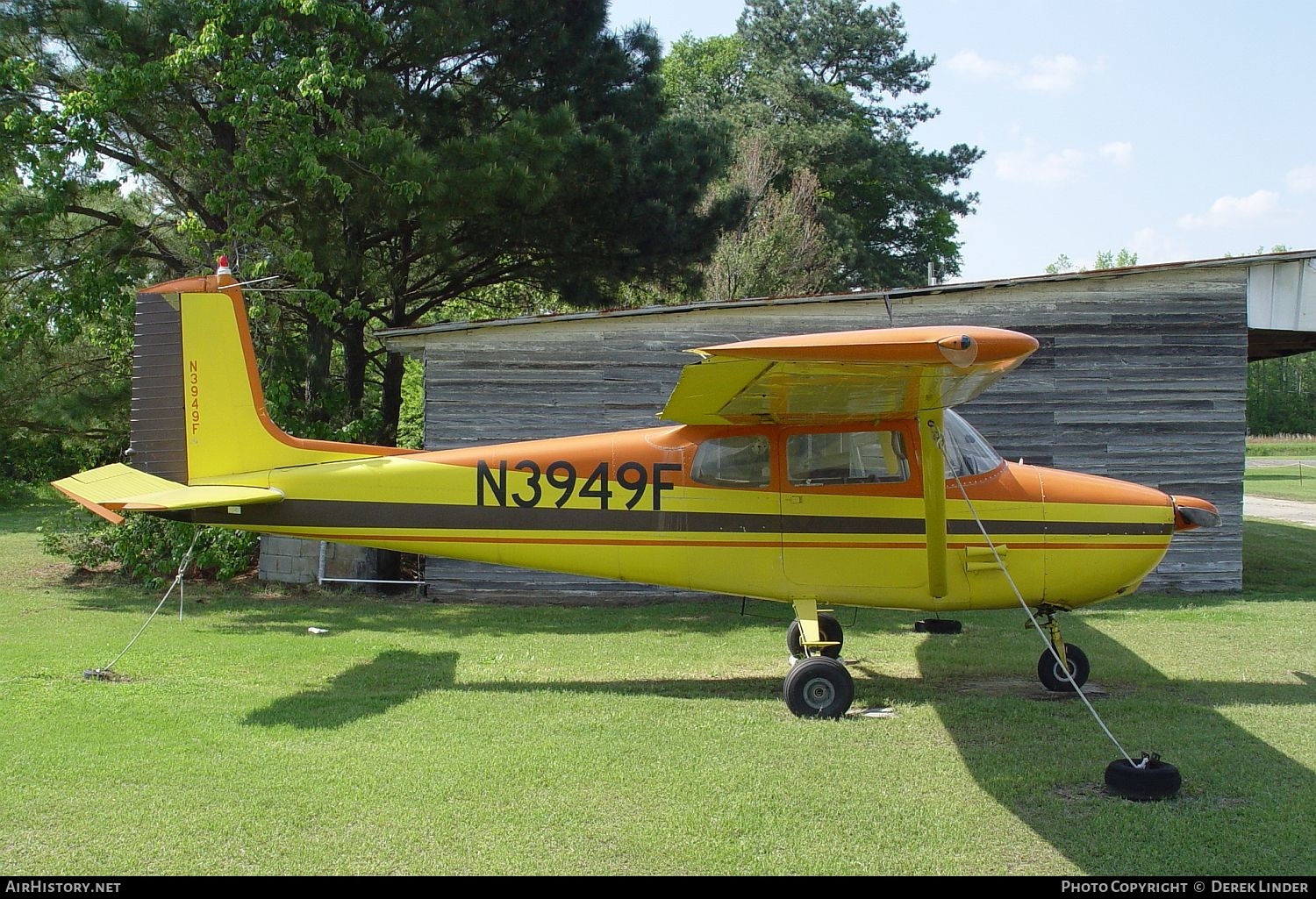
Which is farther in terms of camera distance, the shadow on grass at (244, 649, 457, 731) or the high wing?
the shadow on grass at (244, 649, 457, 731)

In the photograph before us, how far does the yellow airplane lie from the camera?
7.17 m

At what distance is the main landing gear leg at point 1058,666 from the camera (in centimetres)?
725

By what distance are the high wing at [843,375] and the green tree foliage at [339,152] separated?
20.9ft

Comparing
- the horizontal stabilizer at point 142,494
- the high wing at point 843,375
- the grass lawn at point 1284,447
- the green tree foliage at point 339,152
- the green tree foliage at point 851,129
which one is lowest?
the grass lawn at point 1284,447

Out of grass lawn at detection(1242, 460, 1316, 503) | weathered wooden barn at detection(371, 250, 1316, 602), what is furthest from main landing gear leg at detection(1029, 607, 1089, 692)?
grass lawn at detection(1242, 460, 1316, 503)

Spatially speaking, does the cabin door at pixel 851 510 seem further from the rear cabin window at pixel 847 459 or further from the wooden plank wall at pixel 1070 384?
the wooden plank wall at pixel 1070 384

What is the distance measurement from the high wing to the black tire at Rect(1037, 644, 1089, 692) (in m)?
2.08

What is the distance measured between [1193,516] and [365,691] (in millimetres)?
6216

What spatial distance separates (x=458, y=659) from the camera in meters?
8.37

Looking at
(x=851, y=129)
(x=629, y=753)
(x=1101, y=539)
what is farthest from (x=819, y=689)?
(x=851, y=129)

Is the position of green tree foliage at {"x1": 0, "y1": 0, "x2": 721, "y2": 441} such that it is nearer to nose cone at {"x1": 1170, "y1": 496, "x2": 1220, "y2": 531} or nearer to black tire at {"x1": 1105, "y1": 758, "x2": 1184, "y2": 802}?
nose cone at {"x1": 1170, "y1": 496, "x2": 1220, "y2": 531}

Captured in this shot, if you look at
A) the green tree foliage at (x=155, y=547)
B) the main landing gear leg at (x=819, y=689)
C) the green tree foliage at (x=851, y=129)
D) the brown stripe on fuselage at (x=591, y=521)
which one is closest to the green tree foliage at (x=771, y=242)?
the green tree foliage at (x=851, y=129)

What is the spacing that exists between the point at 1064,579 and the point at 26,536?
1863 centimetres

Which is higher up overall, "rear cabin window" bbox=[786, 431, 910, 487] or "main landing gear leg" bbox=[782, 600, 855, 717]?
"rear cabin window" bbox=[786, 431, 910, 487]
